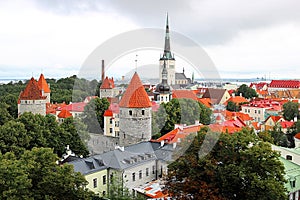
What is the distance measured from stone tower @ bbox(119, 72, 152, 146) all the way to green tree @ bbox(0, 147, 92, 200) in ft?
23.5

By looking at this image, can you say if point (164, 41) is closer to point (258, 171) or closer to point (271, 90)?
point (258, 171)

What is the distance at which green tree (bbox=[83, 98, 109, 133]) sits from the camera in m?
18.6

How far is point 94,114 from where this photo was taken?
22344 millimetres

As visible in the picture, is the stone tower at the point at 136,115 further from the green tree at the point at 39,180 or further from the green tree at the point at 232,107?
the green tree at the point at 232,107

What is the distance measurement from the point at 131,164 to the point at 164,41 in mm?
7957

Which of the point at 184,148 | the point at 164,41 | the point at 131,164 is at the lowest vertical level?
the point at 131,164

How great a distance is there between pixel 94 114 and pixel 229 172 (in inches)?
477

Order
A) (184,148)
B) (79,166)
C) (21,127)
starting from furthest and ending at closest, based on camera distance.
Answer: (21,127) → (79,166) → (184,148)

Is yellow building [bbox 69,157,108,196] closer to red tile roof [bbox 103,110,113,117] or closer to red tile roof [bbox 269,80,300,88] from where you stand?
red tile roof [bbox 103,110,113,117]

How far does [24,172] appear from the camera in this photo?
39.8 ft

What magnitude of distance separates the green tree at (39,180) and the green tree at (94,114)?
467cm

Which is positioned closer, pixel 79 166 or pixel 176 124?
pixel 79 166

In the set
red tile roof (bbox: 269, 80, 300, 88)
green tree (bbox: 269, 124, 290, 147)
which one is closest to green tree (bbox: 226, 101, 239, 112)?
green tree (bbox: 269, 124, 290, 147)

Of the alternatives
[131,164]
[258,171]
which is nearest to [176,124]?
[131,164]
